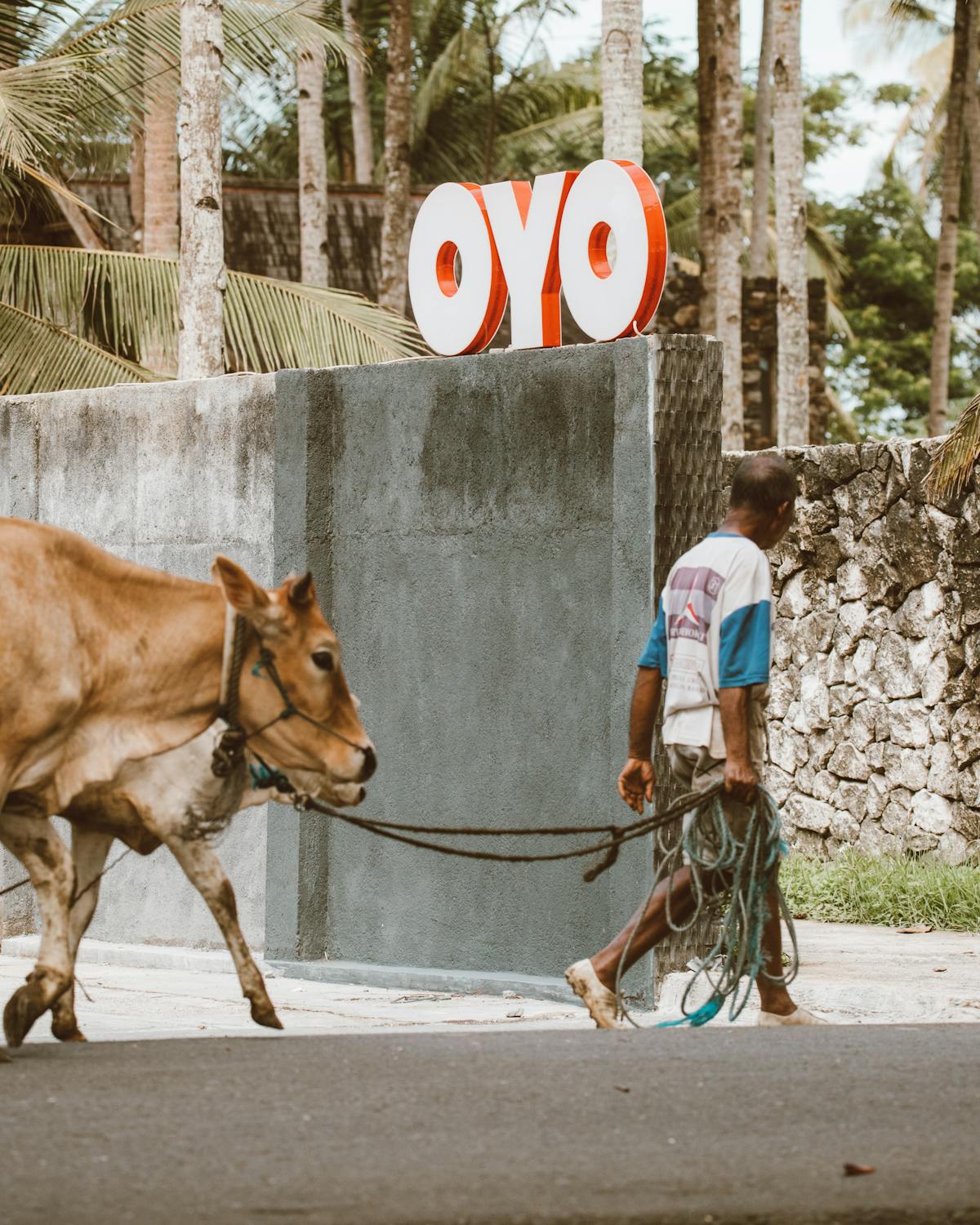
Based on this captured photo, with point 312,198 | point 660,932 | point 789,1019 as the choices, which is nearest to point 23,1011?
point 660,932

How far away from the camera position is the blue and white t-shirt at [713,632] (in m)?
6.95

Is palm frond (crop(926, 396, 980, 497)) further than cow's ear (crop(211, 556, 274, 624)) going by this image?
Yes

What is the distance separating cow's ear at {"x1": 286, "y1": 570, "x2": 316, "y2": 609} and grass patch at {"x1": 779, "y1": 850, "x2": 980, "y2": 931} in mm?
5215

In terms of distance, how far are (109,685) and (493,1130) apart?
2133 mm

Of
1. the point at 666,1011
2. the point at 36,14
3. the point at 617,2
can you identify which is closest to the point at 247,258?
the point at 36,14

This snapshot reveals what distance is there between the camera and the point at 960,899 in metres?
10.9

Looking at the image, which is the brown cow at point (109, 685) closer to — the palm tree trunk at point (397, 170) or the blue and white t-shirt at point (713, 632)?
the blue and white t-shirt at point (713, 632)

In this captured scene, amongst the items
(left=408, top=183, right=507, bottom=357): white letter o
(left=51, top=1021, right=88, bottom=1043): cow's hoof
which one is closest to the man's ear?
(left=51, top=1021, right=88, bottom=1043): cow's hoof

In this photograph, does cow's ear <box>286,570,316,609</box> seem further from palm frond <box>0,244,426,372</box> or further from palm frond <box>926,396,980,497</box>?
palm frond <box>0,244,426,372</box>

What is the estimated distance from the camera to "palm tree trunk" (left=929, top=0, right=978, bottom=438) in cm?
2762

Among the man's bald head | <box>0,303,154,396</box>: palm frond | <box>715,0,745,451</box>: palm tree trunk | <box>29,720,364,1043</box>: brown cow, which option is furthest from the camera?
A: <box>715,0,745,451</box>: palm tree trunk

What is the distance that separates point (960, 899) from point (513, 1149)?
6356 mm

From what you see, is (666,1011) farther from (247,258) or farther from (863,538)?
(247,258)

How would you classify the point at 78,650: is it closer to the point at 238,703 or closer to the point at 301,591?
the point at 238,703
